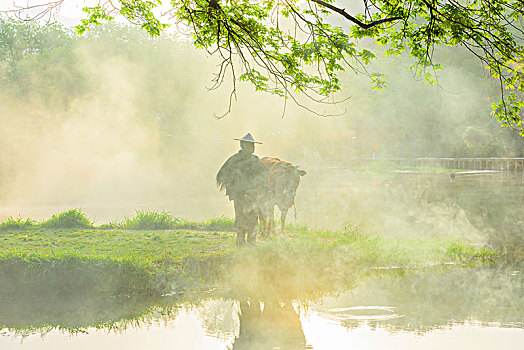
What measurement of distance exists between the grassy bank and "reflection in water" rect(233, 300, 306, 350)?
845mm

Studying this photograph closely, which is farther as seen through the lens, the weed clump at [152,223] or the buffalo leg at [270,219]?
the weed clump at [152,223]

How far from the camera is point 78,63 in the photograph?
49562mm

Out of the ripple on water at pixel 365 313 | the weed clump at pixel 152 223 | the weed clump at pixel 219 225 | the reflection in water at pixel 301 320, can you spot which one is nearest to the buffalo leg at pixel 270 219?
the weed clump at pixel 219 225

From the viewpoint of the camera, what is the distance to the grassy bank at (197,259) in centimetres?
1080

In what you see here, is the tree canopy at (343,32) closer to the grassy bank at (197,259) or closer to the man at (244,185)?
the man at (244,185)

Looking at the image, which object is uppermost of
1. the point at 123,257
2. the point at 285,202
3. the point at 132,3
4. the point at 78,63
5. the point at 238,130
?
the point at 78,63

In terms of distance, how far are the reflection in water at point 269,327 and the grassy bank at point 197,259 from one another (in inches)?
33.3

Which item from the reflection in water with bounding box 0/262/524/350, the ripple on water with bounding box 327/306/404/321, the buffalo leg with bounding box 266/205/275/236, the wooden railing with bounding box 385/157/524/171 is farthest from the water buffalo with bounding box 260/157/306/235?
the wooden railing with bounding box 385/157/524/171

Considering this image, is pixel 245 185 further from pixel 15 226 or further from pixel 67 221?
pixel 15 226

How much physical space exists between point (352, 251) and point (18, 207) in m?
22.9

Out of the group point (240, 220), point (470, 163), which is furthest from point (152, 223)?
point (470, 163)

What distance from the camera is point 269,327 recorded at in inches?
339

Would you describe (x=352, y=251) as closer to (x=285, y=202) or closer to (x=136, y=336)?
(x=285, y=202)

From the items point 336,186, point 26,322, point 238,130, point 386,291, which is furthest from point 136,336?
point 238,130
